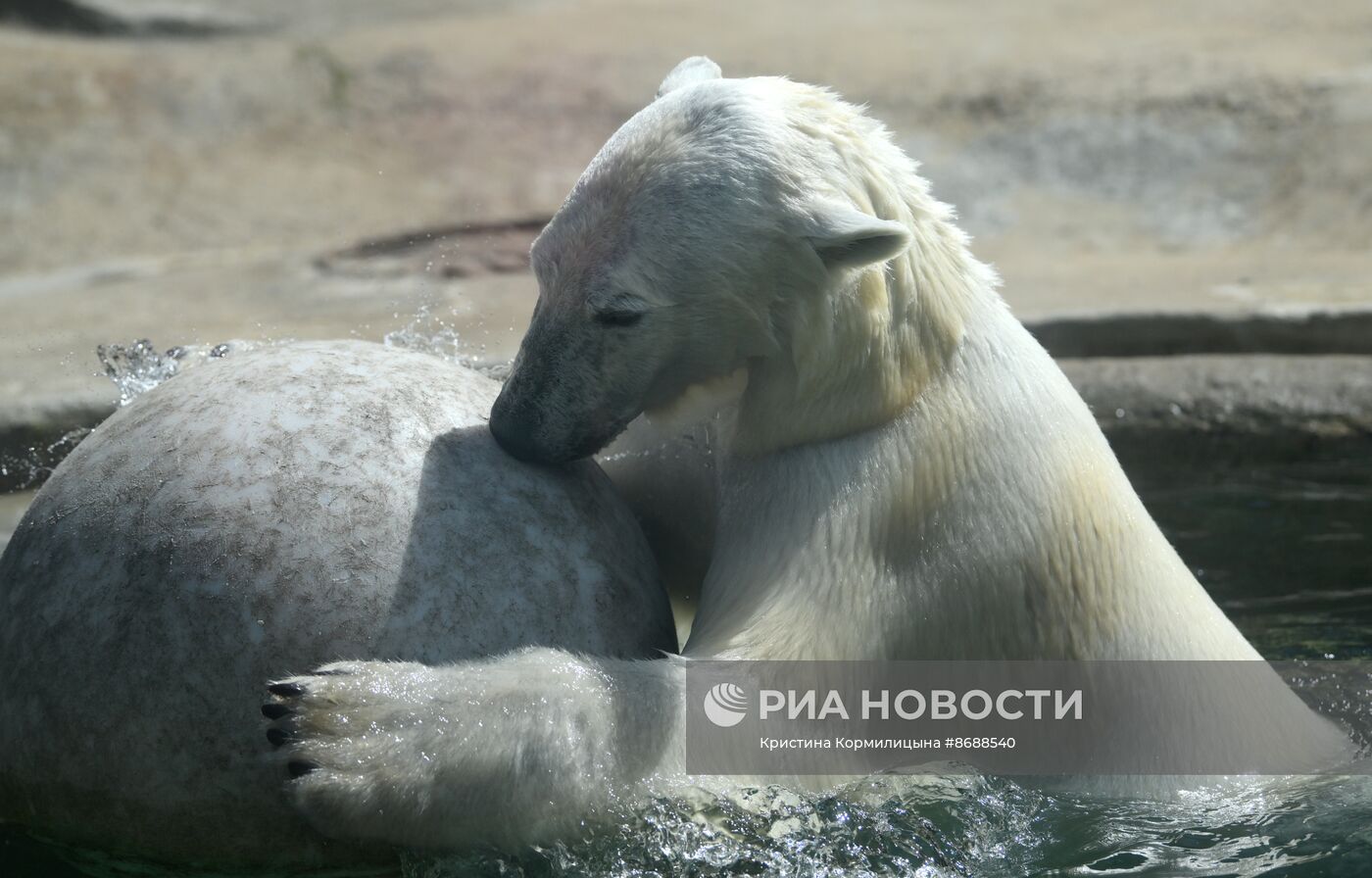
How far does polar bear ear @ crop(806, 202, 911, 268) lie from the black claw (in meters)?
1.28

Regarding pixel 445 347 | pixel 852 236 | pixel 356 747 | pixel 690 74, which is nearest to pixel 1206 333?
pixel 445 347

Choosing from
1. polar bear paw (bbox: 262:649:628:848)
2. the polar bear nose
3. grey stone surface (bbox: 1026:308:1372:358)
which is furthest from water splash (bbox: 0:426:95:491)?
grey stone surface (bbox: 1026:308:1372:358)

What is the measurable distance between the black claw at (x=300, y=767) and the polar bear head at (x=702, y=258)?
0.77 m

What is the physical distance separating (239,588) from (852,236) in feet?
4.10

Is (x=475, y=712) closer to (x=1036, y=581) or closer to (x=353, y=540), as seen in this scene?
(x=353, y=540)

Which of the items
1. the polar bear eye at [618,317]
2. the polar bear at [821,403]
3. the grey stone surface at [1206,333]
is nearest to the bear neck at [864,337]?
the polar bear at [821,403]

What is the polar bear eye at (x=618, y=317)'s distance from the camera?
2836 mm

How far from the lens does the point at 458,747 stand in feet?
8.03

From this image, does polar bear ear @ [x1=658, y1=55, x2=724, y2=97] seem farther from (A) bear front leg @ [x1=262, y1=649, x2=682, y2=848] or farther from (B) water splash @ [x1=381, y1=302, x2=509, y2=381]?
(A) bear front leg @ [x1=262, y1=649, x2=682, y2=848]

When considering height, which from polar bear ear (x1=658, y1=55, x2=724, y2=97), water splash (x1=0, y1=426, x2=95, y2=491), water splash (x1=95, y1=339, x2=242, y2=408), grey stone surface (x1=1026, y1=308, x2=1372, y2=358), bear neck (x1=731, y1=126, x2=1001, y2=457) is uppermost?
grey stone surface (x1=1026, y1=308, x2=1372, y2=358)

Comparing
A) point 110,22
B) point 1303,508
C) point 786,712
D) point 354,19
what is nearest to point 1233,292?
point 1303,508

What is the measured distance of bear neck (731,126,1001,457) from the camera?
286cm

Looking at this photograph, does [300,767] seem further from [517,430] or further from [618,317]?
[618,317]

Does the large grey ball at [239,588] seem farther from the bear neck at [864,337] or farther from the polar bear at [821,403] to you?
the bear neck at [864,337]
